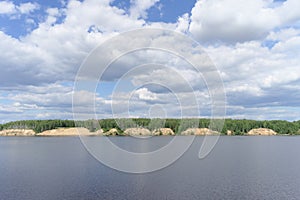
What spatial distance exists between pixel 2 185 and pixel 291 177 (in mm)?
57602

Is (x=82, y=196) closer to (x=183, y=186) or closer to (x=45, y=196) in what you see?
(x=45, y=196)

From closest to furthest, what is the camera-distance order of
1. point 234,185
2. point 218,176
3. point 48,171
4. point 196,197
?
point 196,197 → point 234,185 → point 218,176 → point 48,171

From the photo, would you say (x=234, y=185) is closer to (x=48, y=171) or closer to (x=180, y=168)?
(x=180, y=168)

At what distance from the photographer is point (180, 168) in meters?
68.9

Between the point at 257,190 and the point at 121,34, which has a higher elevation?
the point at 121,34

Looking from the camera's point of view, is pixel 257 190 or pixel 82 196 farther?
pixel 257 190

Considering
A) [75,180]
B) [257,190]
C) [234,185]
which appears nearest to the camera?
[257,190]

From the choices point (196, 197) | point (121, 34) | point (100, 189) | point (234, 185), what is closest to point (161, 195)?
point (196, 197)

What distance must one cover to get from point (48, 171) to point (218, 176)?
3863 cm

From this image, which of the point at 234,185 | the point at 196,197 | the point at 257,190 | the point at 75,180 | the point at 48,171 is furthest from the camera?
the point at 48,171

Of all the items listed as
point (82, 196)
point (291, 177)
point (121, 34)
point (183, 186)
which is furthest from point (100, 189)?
point (291, 177)

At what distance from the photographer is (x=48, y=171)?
214 feet

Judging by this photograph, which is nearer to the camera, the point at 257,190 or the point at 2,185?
the point at 257,190

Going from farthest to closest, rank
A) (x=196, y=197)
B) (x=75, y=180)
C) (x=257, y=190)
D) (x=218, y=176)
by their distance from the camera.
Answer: (x=218, y=176) < (x=75, y=180) < (x=257, y=190) < (x=196, y=197)
